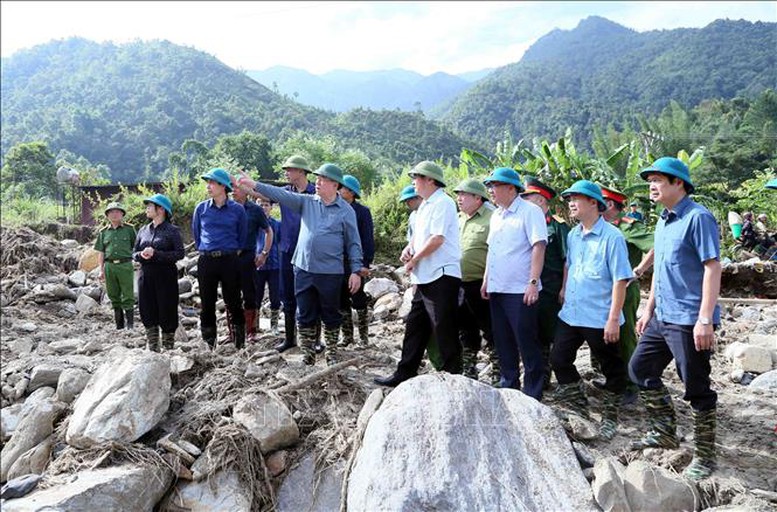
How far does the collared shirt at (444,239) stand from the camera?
12.6ft

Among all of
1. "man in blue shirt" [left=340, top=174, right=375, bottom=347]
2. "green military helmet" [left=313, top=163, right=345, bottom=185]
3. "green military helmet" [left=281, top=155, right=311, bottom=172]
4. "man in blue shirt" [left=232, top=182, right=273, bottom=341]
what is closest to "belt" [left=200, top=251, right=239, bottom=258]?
"man in blue shirt" [left=232, top=182, right=273, bottom=341]

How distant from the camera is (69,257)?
1123 cm

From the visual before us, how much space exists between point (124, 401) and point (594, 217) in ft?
10.7

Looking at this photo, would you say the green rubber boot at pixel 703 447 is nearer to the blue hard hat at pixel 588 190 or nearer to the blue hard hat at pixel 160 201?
A: the blue hard hat at pixel 588 190

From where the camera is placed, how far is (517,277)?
3703 mm

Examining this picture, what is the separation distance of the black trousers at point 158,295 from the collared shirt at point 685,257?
4135mm

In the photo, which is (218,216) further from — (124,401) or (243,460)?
(243,460)

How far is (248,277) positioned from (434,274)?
2.44 m

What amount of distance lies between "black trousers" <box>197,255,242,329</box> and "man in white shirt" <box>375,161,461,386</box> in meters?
1.89

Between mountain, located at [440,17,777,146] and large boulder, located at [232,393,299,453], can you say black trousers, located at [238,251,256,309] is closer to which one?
large boulder, located at [232,393,299,453]

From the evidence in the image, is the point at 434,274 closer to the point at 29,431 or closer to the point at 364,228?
the point at 364,228

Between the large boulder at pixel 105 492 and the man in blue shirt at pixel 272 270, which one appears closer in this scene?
the large boulder at pixel 105 492

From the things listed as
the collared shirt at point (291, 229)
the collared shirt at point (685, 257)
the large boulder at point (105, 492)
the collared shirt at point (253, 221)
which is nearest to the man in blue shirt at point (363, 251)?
the collared shirt at point (291, 229)

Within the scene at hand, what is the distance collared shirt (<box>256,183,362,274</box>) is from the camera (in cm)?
429
